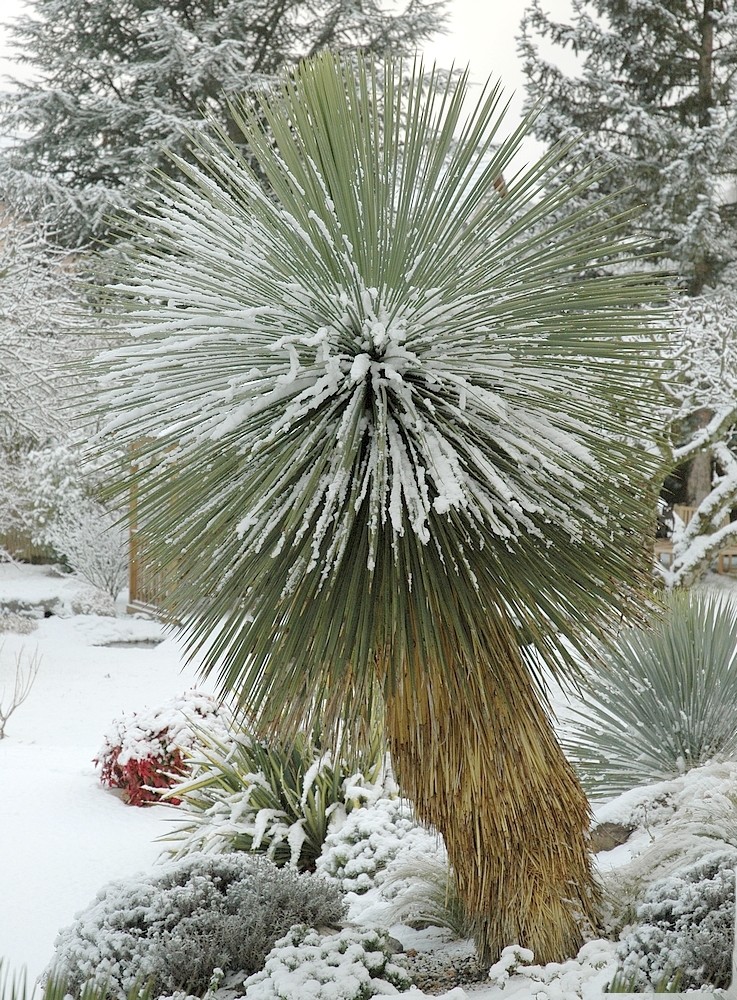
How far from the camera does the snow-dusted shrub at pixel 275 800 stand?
2.90 m

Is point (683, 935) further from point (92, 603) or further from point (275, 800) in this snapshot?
point (92, 603)

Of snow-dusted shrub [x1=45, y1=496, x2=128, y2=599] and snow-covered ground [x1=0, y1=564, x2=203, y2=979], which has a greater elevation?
snow-dusted shrub [x1=45, y1=496, x2=128, y2=599]

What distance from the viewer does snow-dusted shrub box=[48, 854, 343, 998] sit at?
194 centimetres

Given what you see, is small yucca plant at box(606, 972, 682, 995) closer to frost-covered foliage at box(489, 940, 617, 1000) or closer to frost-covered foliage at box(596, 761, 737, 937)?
frost-covered foliage at box(489, 940, 617, 1000)

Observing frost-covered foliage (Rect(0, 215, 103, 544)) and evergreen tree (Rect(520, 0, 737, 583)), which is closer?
evergreen tree (Rect(520, 0, 737, 583))

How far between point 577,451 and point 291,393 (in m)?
0.53

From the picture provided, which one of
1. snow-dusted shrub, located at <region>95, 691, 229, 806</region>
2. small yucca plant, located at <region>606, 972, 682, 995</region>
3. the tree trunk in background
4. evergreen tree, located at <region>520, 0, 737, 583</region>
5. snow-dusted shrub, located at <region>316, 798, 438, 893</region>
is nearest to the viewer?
small yucca plant, located at <region>606, 972, 682, 995</region>

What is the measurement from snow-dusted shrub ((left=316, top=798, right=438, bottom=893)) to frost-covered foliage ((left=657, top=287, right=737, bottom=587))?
2041 mm

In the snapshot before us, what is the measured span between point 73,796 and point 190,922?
6.73ft

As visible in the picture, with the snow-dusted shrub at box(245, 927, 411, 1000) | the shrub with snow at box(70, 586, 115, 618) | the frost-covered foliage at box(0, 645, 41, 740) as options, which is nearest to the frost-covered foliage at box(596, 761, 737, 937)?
the snow-dusted shrub at box(245, 927, 411, 1000)

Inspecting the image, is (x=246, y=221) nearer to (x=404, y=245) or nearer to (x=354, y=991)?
(x=404, y=245)

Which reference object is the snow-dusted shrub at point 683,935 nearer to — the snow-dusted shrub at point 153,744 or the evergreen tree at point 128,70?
the snow-dusted shrub at point 153,744

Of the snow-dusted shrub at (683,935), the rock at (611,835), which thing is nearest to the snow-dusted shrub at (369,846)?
the rock at (611,835)

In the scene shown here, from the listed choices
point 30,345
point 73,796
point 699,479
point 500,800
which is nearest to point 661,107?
point 699,479
